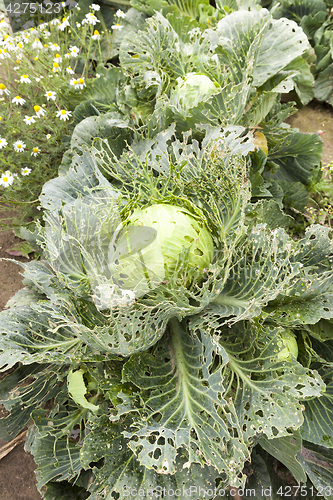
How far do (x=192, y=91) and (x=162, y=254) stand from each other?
4.29 ft

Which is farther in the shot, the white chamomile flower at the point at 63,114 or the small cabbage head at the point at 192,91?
the white chamomile flower at the point at 63,114

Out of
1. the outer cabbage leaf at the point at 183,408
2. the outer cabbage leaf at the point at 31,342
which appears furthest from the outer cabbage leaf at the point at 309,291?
the outer cabbage leaf at the point at 31,342

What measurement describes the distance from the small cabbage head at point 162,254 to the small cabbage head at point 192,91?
0.99m

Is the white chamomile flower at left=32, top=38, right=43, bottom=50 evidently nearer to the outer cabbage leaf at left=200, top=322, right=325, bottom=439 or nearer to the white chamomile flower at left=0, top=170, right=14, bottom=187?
the white chamomile flower at left=0, top=170, right=14, bottom=187

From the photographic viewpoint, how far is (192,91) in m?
2.26

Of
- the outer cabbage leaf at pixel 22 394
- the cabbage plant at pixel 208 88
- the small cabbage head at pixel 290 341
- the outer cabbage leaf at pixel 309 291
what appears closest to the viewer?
the outer cabbage leaf at pixel 309 291

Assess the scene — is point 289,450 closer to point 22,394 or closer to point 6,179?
point 22,394

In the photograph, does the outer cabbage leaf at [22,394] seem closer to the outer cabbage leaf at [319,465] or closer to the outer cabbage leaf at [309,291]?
the outer cabbage leaf at [309,291]

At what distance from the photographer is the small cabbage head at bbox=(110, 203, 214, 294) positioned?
5.10 feet

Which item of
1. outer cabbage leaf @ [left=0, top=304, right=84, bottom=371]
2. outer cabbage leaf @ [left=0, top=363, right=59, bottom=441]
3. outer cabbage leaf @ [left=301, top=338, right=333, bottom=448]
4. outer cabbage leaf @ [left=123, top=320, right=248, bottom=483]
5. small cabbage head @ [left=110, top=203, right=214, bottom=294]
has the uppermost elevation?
small cabbage head @ [left=110, top=203, right=214, bottom=294]

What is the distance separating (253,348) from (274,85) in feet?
6.42

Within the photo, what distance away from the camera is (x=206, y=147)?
1843mm

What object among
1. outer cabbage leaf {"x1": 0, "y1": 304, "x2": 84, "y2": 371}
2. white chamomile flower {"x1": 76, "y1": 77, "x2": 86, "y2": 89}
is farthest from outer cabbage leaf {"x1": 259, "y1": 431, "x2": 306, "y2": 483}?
white chamomile flower {"x1": 76, "y1": 77, "x2": 86, "y2": 89}

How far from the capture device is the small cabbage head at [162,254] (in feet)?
5.10
